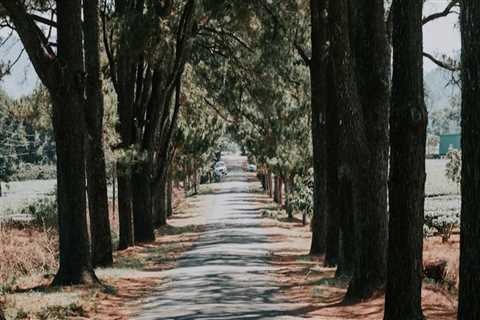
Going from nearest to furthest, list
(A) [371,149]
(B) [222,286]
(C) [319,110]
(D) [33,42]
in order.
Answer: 1. (A) [371,149]
2. (D) [33,42]
3. (B) [222,286]
4. (C) [319,110]

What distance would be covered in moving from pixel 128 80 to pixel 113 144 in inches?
87.1

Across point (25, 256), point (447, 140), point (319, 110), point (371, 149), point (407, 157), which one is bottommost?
point (25, 256)

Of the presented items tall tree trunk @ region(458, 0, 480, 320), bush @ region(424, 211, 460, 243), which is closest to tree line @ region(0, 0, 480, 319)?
tall tree trunk @ region(458, 0, 480, 320)

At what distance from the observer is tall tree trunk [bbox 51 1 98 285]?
14.5m

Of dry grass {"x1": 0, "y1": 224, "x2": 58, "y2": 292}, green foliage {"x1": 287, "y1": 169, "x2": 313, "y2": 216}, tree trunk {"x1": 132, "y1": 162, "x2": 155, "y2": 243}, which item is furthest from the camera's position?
green foliage {"x1": 287, "y1": 169, "x2": 313, "y2": 216}

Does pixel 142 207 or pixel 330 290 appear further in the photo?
pixel 142 207

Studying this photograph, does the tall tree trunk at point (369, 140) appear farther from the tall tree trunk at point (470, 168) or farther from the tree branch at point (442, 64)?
the tree branch at point (442, 64)

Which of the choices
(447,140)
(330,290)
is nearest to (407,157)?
(330,290)

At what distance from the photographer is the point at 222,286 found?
15.5 m

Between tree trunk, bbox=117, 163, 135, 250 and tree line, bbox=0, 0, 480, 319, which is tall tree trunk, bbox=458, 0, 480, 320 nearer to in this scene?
tree line, bbox=0, 0, 480, 319

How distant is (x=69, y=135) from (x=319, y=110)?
864 centimetres

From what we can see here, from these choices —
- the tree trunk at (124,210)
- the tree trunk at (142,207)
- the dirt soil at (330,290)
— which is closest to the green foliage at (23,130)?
the tree trunk at (124,210)

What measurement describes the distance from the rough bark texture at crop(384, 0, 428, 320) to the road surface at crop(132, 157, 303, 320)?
250 cm

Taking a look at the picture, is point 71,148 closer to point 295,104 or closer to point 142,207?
point 142,207
